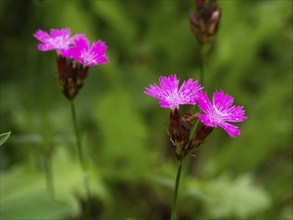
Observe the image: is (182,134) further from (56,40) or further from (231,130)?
(56,40)

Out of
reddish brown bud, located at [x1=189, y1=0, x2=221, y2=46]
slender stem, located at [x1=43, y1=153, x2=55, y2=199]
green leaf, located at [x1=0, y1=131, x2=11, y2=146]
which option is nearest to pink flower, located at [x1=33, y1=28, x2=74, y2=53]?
green leaf, located at [x1=0, y1=131, x2=11, y2=146]

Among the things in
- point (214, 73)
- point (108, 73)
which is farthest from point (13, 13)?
point (214, 73)

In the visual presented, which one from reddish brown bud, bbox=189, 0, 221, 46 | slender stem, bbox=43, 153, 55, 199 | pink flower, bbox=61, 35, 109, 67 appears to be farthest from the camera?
slender stem, bbox=43, 153, 55, 199

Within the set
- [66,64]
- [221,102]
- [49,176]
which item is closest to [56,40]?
[66,64]

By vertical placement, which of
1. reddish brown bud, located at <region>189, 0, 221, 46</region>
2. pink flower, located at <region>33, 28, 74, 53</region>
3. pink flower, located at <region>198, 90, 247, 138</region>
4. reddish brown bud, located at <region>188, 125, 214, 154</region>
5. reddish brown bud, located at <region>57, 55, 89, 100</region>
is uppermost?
reddish brown bud, located at <region>189, 0, 221, 46</region>

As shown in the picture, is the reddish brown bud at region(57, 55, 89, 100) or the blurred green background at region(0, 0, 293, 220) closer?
the reddish brown bud at region(57, 55, 89, 100)

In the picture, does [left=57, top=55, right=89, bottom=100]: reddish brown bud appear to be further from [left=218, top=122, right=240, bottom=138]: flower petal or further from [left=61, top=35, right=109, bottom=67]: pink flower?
[left=218, top=122, right=240, bottom=138]: flower petal

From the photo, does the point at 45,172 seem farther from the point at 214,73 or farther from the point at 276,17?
the point at 276,17
